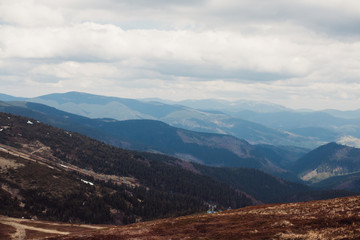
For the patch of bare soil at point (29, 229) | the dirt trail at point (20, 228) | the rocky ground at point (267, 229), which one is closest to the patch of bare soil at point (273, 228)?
the rocky ground at point (267, 229)

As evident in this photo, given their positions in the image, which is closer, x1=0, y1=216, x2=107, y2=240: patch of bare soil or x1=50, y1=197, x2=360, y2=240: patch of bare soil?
x1=50, y1=197, x2=360, y2=240: patch of bare soil

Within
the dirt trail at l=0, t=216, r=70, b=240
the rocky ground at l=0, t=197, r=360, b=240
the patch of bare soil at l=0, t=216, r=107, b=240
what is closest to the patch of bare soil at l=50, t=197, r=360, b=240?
the rocky ground at l=0, t=197, r=360, b=240

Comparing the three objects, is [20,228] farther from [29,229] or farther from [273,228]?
[273,228]

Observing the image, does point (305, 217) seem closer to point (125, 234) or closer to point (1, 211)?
point (125, 234)

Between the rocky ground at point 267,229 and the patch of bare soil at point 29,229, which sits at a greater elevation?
the rocky ground at point 267,229

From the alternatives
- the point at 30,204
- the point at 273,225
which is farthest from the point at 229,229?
the point at 30,204

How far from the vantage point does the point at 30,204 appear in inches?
5600

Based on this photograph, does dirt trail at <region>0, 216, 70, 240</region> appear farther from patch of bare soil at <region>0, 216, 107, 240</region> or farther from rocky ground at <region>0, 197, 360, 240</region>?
rocky ground at <region>0, 197, 360, 240</region>

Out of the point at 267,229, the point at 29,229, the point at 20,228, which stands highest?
the point at 267,229

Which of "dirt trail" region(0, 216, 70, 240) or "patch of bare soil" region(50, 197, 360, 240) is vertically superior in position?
"patch of bare soil" region(50, 197, 360, 240)

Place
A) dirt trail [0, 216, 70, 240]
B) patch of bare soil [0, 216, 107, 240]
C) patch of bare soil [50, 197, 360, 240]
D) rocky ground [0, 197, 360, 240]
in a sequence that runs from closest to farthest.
Result: 1. patch of bare soil [50, 197, 360, 240]
2. rocky ground [0, 197, 360, 240]
3. patch of bare soil [0, 216, 107, 240]
4. dirt trail [0, 216, 70, 240]

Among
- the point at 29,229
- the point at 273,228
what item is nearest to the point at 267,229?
the point at 273,228

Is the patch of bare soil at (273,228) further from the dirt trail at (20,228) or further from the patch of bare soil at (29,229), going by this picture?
the dirt trail at (20,228)

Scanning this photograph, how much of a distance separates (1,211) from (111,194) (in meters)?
83.6
